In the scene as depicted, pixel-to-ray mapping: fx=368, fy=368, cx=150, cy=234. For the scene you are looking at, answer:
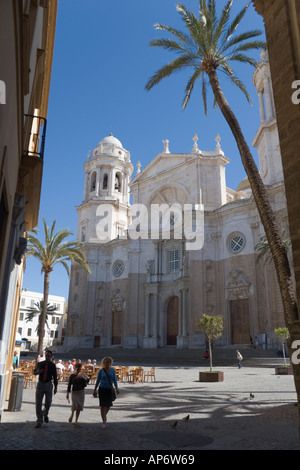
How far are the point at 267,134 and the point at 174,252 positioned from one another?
1443 cm

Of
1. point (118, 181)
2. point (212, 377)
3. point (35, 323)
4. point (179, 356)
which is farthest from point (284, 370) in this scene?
point (35, 323)

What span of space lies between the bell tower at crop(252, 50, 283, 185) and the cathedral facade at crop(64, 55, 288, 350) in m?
0.09

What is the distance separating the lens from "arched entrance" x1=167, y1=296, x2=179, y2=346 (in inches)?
1415

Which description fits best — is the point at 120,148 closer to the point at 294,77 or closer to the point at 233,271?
the point at 233,271

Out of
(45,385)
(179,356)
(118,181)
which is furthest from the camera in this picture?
(118,181)

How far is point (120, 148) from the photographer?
51.3m

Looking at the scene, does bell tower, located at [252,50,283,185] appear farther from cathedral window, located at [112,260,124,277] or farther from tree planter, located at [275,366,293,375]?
cathedral window, located at [112,260,124,277]

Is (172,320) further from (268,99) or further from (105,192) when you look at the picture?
(268,99)

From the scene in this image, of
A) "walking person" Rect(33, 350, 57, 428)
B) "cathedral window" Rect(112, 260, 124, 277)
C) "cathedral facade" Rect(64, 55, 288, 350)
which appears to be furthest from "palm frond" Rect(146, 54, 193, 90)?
"cathedral window" Rect(112, 260, 124, 277)

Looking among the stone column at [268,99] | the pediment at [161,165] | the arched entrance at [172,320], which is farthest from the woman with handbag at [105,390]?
the pediment at [161,165]

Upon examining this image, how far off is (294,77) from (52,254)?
19233 millimetres

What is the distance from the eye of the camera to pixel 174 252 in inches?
1503

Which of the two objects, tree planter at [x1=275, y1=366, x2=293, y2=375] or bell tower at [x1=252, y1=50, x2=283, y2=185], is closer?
tree planter at [x1=275, y1=366, x2=293, y2=375]
